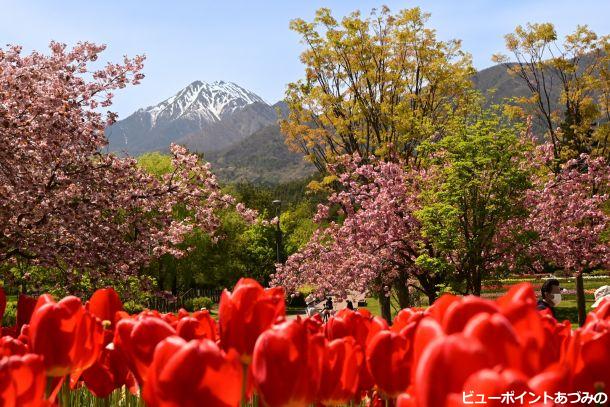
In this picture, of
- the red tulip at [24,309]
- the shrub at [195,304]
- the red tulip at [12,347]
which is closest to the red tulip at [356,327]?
the red tulip at [12,347]

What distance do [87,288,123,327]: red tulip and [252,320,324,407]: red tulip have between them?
1102mm

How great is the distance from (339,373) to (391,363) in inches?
4.6

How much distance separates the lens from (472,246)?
16031 millimetres

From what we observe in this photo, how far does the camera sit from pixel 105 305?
79.0 inches

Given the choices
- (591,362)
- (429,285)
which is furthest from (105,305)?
(429,285)

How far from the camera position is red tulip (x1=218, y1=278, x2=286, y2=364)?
1326mm

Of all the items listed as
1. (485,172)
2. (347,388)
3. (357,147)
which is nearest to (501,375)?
(347,388)

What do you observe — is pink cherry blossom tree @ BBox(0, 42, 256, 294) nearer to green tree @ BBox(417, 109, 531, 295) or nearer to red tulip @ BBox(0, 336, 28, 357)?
green tree @ BBox(417, 109, 531, 295)

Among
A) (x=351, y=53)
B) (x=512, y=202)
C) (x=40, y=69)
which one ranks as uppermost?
(x=351, y=53)

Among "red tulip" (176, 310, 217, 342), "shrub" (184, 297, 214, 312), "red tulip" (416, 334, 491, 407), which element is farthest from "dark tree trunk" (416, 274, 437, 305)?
"shrub" (184, 297, 214, 312)

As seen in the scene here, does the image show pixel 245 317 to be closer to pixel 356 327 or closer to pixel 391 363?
pixel 391 363

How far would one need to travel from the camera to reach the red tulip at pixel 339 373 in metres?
1.26

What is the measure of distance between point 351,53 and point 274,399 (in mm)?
23177

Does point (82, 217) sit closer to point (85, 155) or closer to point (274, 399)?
point (85, 155)
